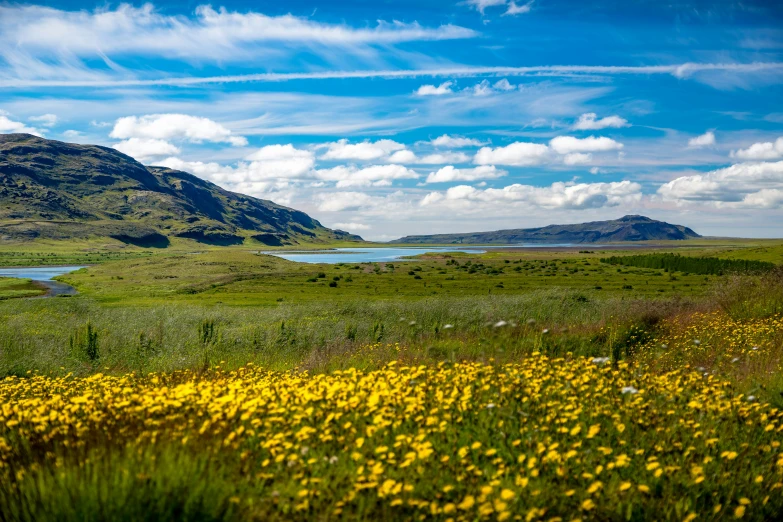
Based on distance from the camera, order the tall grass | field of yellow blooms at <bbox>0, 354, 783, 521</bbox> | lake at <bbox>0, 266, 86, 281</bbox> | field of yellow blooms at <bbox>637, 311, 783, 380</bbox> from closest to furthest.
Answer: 1. field of yellow blooms at <bbox>0, 354, 783, 521</bbox>
2. field of yellow blooms at <bbox>637, 311, 783, 380</bbox>
3. the tall grass
4. lake at <bbox>0, 266, 86, 281</bbox>

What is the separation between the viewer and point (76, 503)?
4.95 metres

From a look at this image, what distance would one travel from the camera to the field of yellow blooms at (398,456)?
16.4ft

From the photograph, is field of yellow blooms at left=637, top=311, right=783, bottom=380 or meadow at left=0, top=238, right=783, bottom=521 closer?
meadow at left=0, top=238, right=783, bottom=521

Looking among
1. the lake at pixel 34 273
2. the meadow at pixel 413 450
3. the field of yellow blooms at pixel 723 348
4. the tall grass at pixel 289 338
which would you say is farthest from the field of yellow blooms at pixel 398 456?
the lake at pixel 34 273

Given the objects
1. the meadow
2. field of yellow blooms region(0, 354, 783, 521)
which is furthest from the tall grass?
field of yellow blooms region(0, 354, 783, 521)

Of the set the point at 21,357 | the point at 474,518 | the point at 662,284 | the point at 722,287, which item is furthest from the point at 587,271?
the point at 474,518

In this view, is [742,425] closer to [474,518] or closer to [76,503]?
[474,518]

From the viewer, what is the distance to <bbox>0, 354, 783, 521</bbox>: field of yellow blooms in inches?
197

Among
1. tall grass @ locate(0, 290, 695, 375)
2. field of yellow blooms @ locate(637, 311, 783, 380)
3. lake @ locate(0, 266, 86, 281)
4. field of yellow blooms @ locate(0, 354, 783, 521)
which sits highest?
field of yellow blooms @ locate(0, 354, 783, 521)

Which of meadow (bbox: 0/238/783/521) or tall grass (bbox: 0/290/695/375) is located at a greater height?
meadow (bbox: 0/238/783/521)

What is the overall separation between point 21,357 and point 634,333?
24247mm

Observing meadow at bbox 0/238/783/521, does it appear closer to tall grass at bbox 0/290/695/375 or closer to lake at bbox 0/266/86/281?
tall grass at bbox 0/290/695/375

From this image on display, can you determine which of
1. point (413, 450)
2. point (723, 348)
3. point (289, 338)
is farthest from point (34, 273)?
point (413, 450)

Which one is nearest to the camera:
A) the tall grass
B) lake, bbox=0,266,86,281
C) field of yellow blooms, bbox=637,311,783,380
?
field of yellow blooms, bbox=637,311,783,380
